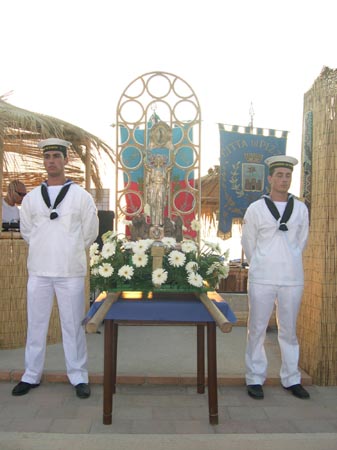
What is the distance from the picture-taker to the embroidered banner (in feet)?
23.4

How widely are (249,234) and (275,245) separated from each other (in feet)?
0.75

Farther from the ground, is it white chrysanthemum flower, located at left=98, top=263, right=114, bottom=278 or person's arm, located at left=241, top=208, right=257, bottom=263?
person's arm, located at left=241, top=208, right=257, bottom=263

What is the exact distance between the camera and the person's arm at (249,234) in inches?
143

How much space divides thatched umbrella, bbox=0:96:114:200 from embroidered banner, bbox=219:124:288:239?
185cm

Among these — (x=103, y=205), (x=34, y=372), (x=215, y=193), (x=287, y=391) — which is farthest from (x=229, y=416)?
(x=215, y=193)

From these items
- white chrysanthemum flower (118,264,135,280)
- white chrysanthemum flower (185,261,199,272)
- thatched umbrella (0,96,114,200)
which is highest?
thatched umbrella (0,96,114,200)

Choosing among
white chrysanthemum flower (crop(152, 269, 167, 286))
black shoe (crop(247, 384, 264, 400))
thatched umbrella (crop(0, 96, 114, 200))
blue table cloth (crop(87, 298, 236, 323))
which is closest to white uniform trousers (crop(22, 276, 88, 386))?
blue table cloth (crop(87, 298, 236, 323))

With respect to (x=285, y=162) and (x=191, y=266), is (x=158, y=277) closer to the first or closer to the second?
(x=191, y=266)

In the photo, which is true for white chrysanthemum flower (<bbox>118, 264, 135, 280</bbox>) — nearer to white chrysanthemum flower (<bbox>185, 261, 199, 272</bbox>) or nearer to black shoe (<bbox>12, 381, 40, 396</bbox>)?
white chrysanthemum flower (<bbox>185, 261, 199, 272</bbox>)

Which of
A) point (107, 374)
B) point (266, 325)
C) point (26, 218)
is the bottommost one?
point (107, 374)

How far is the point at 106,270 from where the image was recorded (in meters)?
3.12

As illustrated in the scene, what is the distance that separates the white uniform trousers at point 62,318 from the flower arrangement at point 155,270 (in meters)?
0.36

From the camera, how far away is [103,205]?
727 cm

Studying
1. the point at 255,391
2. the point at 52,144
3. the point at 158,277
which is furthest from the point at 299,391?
the point at 52,144
